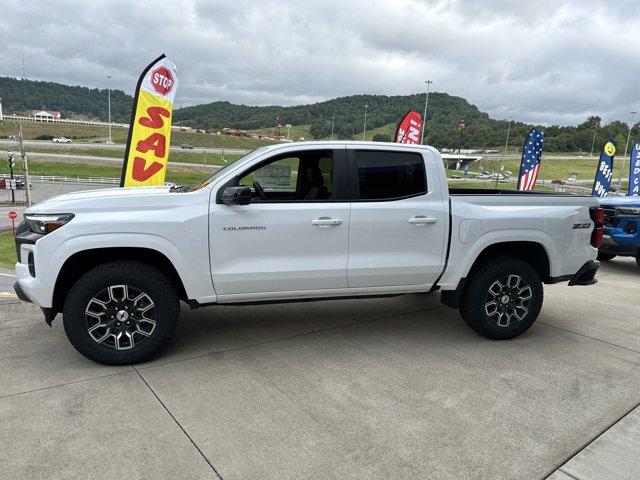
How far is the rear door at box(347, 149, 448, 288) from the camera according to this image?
13.6ft

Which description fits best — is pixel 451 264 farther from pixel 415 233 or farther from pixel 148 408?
pixel 148 408

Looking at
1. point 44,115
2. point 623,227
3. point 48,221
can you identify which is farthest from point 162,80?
point 44,115

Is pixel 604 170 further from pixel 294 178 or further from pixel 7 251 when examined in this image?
pixel 7 251

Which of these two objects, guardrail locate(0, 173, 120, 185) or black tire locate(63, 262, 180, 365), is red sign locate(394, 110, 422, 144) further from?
guardrail locate(0, 173, 120, 185)

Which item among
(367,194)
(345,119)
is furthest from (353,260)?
(345,119)

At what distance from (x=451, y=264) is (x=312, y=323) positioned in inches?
61.6

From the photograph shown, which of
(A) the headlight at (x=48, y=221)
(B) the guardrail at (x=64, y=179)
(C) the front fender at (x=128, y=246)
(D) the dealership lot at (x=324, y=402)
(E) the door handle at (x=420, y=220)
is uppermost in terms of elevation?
(E) the door handle at (x=420, y=220)

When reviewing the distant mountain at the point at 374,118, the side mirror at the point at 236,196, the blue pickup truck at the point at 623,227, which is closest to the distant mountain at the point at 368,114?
the distant mountain at the point at 374,118

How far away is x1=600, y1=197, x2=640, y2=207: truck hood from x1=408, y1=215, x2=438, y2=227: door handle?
589cm

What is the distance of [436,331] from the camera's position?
4.93 metres

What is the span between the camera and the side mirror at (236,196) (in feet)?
12.3

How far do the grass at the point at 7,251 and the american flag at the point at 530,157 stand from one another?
56.4ft

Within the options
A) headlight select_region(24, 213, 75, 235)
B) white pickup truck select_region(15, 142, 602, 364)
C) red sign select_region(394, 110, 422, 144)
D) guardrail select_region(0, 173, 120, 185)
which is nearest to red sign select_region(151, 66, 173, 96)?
white pickup truck select_region(15, 142, 602, 364)

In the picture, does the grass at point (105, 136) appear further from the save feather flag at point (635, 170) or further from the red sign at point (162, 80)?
the red sign at point (162, 80)
